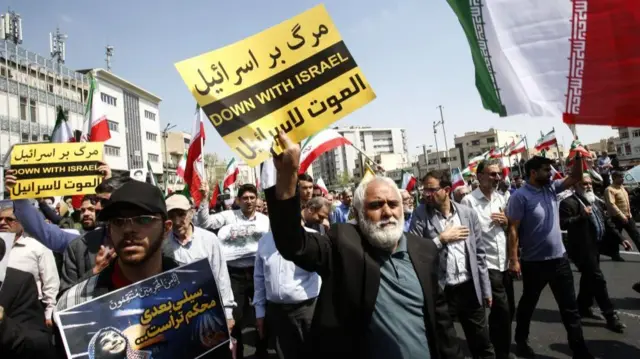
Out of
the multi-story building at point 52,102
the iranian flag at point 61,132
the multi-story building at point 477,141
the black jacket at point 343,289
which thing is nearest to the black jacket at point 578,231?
the black jacket at point 343,289

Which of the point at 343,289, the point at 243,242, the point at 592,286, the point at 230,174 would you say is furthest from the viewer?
the point at 230,174

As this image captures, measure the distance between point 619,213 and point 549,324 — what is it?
4.02 metres

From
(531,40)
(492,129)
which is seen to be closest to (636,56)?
(531,40)

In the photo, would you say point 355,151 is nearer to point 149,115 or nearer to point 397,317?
point 149,115

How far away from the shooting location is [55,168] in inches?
190

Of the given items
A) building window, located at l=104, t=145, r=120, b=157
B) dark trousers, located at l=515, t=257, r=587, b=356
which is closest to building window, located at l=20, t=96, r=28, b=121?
building window, located at l=104, t=145, r=120, b=157

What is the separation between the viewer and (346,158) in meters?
146

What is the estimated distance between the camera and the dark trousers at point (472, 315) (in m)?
4.30

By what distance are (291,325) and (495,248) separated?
260 cm

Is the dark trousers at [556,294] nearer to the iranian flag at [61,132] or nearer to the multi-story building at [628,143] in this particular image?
the iranian flag at [61,132]

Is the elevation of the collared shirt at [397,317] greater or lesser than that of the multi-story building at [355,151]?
lesser

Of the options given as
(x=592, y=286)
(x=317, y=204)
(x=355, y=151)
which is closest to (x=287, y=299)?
(x=317, y=204)

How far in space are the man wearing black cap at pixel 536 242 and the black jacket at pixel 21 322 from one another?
179 inches

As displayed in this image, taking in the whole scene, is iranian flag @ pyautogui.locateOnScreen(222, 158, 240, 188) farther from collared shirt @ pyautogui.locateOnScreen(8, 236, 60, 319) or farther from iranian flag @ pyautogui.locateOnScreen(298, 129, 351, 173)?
collared shirt @ pyautogui.locateOnScreen(8, 236, 60, 319)
